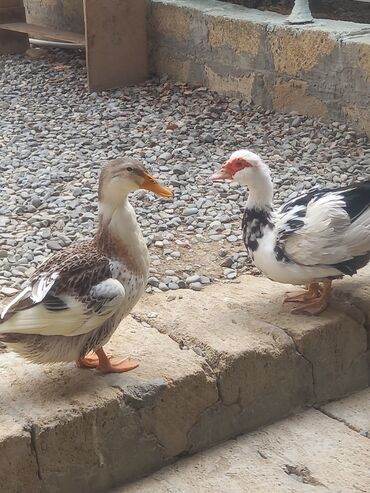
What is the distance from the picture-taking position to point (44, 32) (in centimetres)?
695

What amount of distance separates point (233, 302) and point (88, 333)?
2.63 ft

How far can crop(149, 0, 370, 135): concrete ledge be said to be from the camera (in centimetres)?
520

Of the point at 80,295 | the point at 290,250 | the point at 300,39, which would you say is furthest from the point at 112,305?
the point at 300,39

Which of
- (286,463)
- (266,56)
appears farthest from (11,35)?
(286,463)

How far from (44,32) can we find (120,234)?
186 inches

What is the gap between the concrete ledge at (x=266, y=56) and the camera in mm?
5195

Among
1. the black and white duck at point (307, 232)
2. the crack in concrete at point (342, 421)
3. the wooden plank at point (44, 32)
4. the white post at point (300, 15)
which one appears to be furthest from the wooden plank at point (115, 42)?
the crack in concrete at point (342, 421)

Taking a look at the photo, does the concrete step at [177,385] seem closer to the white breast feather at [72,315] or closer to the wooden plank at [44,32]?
the white breast feather at [72,315]

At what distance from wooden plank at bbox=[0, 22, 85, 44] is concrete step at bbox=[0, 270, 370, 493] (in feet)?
12.6

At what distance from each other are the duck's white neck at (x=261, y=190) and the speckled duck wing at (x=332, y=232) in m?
Answer: 0.14

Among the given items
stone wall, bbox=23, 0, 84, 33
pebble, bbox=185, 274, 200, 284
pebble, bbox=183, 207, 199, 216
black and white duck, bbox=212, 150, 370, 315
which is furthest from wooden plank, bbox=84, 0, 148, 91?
black and white duck, bbox=212, 150, 370, 315

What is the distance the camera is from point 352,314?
3.18 meters

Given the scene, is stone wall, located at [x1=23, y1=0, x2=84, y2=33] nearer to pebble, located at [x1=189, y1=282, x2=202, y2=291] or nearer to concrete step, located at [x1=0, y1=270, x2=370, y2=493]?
pebble, located at [x1=189, y1=282, x2=202, y2=291]

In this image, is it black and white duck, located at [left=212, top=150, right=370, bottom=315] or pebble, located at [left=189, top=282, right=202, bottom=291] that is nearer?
black and white duck, located at [left=212, top=150, right=370, bottom=315]
